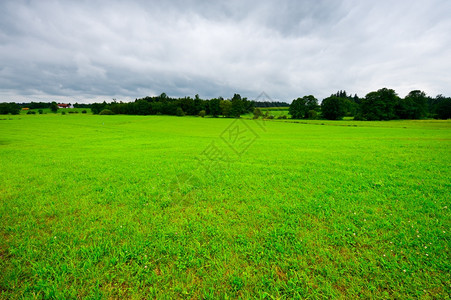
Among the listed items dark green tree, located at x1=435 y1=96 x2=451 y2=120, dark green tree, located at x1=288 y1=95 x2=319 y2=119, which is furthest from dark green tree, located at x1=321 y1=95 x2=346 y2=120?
dark green tree, located at x1=435 y1=96 x2=451 y2=120

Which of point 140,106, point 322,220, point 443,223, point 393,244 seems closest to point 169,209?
point 322,220

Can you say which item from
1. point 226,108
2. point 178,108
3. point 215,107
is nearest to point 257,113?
point 226,108

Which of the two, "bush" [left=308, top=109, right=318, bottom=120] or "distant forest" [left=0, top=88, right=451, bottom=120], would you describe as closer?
"distant forest" [left=0, top=88, right=451, bottom=120]

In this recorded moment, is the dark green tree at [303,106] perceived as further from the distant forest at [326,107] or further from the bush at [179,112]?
the bush at [179,112]

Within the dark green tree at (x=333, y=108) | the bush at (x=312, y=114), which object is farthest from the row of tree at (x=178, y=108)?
the dark green tree at (x=333, y=108)

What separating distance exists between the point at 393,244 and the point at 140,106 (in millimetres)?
115154

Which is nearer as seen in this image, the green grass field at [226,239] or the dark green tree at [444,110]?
the green grass field at [226,239]

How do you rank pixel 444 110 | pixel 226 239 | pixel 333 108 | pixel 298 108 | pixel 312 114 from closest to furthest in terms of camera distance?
1. pixel 226 239
2. pixel 444 110
3. pixel 333 108
4. pixel 312 114
5. pixel 298 108

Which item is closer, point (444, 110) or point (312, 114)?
point (444, 110)

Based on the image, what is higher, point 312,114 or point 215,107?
point 215,107

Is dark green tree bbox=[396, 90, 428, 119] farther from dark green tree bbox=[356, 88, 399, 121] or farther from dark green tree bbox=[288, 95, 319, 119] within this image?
dark green tree bbox=[288, 95, 319, 119]

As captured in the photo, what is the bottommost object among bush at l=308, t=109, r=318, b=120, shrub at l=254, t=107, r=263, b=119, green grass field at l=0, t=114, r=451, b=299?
green grass field at l=0, t=114, r=451, b=299

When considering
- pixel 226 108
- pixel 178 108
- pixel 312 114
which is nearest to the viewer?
pixel 226 108

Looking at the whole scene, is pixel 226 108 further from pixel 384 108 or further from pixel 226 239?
pixel 226 239
